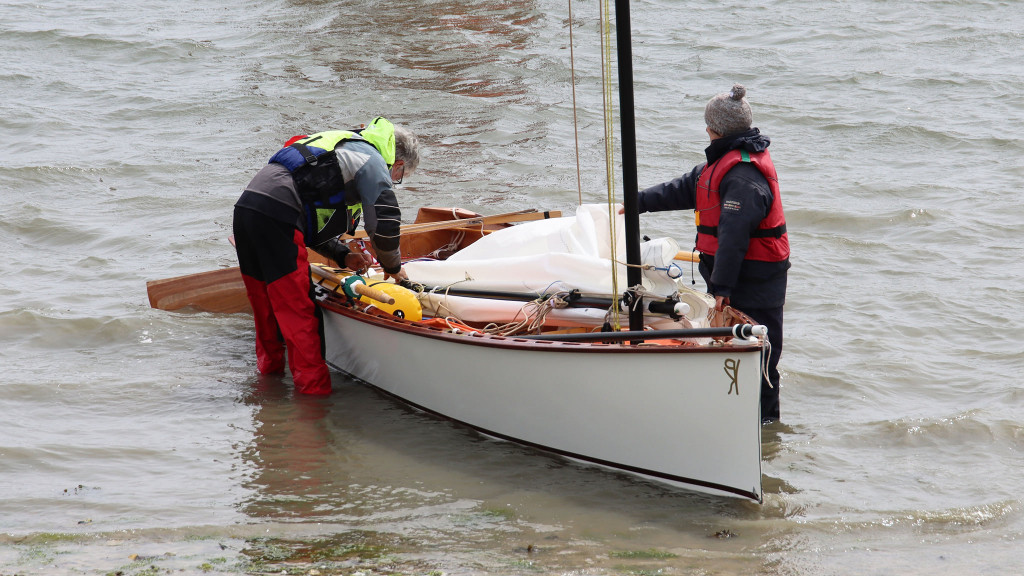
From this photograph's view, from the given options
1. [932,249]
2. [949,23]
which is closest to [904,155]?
[932,249]

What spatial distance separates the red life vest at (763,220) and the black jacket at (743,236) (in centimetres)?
3

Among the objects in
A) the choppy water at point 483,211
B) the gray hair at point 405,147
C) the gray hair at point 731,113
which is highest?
the gray hair at point 731,113

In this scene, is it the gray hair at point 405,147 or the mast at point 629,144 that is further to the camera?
the gray hair at point 405,147

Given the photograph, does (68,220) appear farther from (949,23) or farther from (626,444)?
(949,23)

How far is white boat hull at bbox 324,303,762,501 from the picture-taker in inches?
141

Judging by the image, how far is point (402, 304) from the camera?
4.58 m

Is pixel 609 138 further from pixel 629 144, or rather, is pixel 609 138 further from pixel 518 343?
pixel 518 343

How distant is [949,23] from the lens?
15.6m

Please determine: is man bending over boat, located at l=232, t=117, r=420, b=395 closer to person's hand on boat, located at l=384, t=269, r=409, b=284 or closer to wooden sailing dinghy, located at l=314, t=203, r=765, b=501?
person's hand on boat, located at l=384, t=269, r=409, b=284

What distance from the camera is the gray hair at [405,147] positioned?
482 centimetres

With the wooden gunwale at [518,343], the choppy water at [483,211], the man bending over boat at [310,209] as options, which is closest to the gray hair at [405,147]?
the man bending over boat at [310,209]

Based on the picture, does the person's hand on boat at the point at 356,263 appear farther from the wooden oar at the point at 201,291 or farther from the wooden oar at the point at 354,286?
the wooden oar at the point at 201,291

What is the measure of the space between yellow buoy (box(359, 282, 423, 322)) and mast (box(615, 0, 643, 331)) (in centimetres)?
112

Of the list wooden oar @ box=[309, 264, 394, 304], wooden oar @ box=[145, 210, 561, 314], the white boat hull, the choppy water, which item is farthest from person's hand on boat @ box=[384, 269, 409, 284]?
wooden oar @ box=[145, 210, 561, 314]
